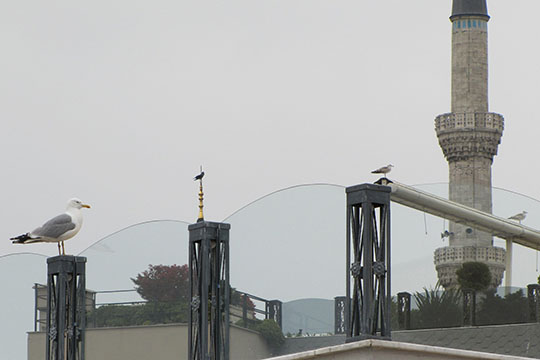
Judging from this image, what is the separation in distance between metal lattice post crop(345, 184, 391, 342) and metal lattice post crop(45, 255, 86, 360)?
5.30m

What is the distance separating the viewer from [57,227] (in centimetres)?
1722

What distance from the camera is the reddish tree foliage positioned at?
1716 cm

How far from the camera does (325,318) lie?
1535cm

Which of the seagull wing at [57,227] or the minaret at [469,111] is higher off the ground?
the minaret at [469,111]

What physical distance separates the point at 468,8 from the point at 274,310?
3739cm

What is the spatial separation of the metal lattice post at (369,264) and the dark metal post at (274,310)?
9.35 ft

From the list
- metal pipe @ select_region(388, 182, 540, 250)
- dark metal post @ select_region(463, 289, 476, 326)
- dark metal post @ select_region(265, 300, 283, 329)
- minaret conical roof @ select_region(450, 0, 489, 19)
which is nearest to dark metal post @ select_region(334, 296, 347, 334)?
dark metal post @ select_region(265, 300, 283, 329)

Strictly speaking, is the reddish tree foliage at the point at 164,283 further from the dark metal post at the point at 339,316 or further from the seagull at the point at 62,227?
the dark metal post at the point at 339,316

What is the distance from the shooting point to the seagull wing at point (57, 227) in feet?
56.5

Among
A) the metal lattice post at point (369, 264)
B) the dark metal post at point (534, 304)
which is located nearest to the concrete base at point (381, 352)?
the metal lattice post at point (369, 264)

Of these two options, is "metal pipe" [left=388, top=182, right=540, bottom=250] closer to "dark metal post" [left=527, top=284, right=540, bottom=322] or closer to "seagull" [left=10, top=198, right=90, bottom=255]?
"dark metal post" [left=527, top=284, right=540, bottom=322]

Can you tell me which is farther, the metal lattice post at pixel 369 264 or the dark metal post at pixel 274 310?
the dark metal post at pixel 274 310

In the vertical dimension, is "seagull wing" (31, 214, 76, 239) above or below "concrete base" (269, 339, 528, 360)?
above

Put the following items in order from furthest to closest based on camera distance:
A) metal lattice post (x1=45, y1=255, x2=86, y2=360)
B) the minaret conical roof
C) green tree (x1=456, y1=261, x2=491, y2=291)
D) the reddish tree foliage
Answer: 1. the minaret conical roof
2. metal lattice post (x1=45, y1=255, x2=86, y2=360)
3. the reddish tree foliage
4. green tree (x1=456, y1=261, x2=491, y2=291)
